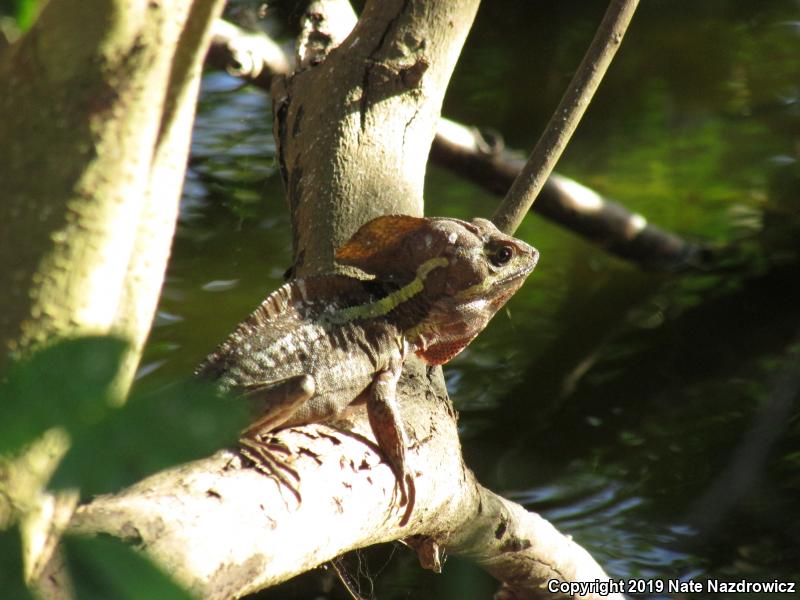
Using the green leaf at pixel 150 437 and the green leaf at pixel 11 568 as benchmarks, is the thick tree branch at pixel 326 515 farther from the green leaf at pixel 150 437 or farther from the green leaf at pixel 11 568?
the green leaf at pixel 150 437

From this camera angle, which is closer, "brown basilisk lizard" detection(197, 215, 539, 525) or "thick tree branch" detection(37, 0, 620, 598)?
"thick tree branch" detection(37, 0, 620, 598)

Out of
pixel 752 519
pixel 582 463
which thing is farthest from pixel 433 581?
pixel 752 519

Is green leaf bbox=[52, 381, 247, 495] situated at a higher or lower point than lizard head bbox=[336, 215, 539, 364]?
higher

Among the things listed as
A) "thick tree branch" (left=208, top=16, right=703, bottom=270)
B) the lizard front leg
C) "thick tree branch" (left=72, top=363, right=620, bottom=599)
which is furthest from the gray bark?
"thick tree branch" (left=208, top=16, right=703, bottom=270)

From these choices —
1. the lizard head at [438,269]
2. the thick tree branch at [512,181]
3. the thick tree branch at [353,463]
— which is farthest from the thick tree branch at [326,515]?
the thick tree branch at [512,181]

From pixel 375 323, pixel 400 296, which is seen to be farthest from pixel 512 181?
pixel 375 323

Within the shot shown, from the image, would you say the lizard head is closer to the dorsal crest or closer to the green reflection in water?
the dorsal crest
